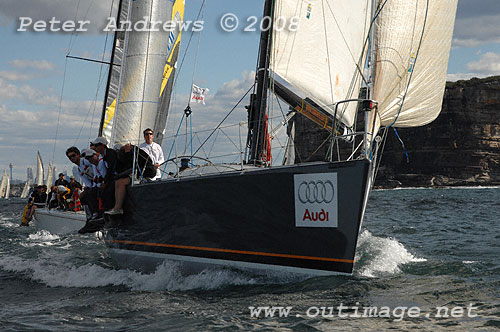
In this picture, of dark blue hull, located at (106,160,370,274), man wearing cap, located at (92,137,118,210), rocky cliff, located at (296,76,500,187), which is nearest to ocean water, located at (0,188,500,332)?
dark blue hull, located at (106,160,370,274)

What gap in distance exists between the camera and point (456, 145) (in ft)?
245

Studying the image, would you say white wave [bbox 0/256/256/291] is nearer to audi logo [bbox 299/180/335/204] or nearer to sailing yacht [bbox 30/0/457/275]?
sailing yacht [bbox 30/0/457/275]

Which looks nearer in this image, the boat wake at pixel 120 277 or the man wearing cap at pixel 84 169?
the boat wake at pixel 120 277

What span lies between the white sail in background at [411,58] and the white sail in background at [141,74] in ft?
20.4

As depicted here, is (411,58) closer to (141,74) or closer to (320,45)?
(320,45)

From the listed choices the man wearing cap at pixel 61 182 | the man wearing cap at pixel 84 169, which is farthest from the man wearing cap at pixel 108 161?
the man wearing cap at pixel 61 182

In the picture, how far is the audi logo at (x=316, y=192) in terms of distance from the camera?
629 cm

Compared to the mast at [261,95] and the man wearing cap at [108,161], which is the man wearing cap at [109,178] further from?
the mast at [261,95]

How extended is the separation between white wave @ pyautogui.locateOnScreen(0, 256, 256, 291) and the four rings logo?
40.5 inches

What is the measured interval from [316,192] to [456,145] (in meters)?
73.1

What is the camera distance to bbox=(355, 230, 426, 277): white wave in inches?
289

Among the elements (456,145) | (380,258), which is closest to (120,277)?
(380,258)

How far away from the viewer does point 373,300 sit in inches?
226

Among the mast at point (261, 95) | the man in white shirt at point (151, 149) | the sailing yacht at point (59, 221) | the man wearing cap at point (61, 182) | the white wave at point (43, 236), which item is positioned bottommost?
the white wave at point (43, 236)
